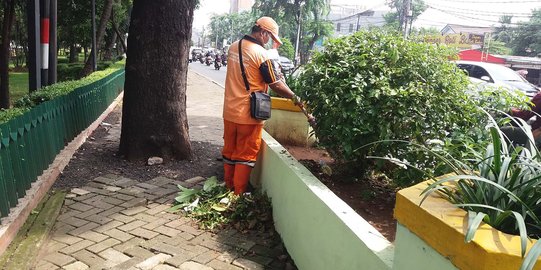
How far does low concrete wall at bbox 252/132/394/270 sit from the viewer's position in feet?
7.09

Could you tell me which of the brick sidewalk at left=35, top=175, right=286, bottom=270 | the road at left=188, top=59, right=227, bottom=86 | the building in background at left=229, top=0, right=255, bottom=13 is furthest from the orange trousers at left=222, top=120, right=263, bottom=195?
the building in background at left=229, top=0, right=255, bottom=13

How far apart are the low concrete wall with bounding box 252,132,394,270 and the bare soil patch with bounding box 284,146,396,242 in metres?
0.48

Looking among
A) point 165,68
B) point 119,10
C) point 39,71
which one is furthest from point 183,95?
point 119,10

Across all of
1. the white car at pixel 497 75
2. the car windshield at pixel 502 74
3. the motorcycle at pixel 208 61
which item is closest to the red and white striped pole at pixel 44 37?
the white car at pixel 497 75

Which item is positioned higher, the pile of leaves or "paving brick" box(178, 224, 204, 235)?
the pile of leaves

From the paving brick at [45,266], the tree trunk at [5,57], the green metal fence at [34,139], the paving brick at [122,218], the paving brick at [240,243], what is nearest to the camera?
the paving brick at [45,266]

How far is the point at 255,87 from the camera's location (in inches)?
158

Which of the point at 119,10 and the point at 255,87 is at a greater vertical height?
the point at 119,10

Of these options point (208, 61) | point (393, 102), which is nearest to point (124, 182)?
point (393, 102)

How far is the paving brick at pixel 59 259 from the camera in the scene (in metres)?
2.94

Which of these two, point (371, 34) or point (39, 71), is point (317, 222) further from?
point (39, 71)

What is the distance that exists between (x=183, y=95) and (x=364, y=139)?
2610mm

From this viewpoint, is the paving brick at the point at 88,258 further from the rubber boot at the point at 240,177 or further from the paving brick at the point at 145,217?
the rubber boot at the point at 240,177

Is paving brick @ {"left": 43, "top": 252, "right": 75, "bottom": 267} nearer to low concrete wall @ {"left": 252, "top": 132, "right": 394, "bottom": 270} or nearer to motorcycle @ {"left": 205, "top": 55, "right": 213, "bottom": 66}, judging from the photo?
low concrete wall @ {"left": 252, "top": 132, "right": 394, "bottom": 270}
